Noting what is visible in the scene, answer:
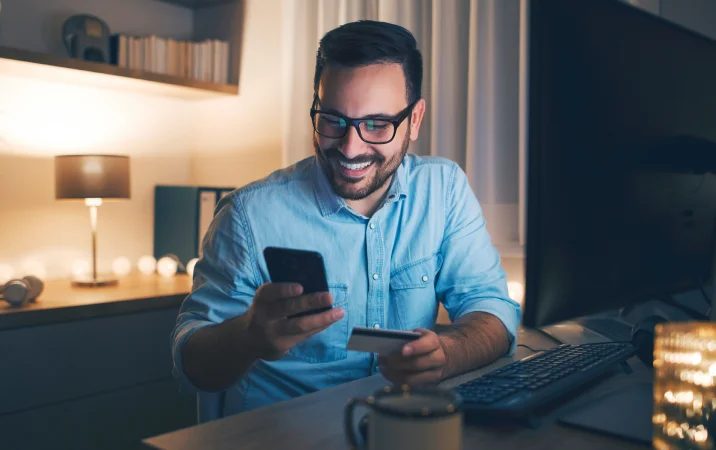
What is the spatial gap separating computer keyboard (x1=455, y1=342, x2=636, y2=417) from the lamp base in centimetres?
183

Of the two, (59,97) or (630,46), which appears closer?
(630,46)

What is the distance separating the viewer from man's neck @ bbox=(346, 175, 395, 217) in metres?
1.35

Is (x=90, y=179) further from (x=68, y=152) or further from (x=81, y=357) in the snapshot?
(x=81, y=357)

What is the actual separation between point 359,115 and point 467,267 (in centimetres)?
39

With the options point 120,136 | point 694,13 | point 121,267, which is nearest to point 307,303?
point 694,13

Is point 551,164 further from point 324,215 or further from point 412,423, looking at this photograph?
point 324,215

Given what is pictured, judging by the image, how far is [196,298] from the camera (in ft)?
3.82

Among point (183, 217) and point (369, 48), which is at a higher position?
point (369, 48)

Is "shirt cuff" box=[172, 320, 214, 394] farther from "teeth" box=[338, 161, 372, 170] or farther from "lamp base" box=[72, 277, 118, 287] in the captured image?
"lamp base" box=[72, 277, 118, 287]

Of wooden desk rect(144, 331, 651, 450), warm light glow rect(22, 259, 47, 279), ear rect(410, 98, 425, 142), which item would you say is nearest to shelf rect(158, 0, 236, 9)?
warm light glow rect(22, 259, 47, 279)

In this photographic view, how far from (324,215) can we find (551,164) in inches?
26.4

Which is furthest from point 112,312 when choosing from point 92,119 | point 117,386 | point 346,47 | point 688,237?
point 688,237

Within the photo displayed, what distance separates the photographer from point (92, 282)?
7.63ft

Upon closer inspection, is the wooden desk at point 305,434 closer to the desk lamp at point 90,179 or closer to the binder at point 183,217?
the desk lamp at point 90,179
